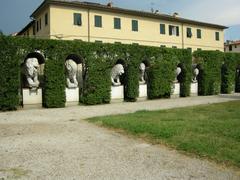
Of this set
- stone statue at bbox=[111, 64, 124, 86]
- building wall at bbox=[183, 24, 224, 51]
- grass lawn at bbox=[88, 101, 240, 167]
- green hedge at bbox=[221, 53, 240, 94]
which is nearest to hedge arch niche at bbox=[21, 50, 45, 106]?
stone statue at bbox=[111, 64, 124, 86]

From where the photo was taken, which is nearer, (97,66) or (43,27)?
(97,66)

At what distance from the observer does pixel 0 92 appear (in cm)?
1435

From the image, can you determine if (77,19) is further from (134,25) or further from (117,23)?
(134,25)

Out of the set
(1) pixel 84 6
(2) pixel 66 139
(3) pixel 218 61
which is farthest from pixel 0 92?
(1) pixel 84 6

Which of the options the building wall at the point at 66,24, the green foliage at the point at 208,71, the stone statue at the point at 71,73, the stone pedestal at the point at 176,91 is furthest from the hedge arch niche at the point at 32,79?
the building wall at the point at 66,24

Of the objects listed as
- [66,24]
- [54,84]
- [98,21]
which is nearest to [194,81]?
[54,84]

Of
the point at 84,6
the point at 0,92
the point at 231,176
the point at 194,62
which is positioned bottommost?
the point at 231,176

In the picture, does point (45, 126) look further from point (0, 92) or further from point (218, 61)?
A: point (218, 61)

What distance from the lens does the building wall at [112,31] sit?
39.9 m

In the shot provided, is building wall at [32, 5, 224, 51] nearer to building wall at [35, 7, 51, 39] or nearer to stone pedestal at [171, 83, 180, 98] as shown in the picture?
building wall at [35, 7, 51, 39]

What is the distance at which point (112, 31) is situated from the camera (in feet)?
146

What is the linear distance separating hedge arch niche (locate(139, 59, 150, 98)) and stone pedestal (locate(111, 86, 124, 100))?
1390 millimetres

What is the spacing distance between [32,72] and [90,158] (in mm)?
9720

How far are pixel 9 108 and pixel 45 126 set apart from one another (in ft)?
17.3
